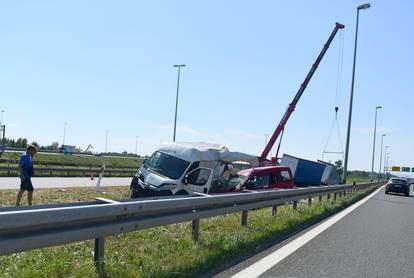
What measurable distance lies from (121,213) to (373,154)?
225 ft

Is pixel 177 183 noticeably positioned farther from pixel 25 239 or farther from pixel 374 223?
pixel 25 239

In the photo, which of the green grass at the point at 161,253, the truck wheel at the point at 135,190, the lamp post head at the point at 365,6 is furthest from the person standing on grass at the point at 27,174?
the lamp post head at the point at 365,6

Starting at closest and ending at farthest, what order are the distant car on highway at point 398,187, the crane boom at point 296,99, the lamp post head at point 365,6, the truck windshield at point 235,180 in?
the truck windshield at point 235,180 → the crane boom at point 296,99 → the lamp post head at point 365,6 → the distant car on highway at point 398,187

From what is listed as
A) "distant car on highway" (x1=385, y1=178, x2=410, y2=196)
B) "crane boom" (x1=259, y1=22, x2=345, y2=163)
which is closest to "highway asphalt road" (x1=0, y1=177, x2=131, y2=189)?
"crane boom" (x1=259, y1=22, x2=345, y2=163)

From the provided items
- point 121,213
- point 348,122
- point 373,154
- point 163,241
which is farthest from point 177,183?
point 373,154

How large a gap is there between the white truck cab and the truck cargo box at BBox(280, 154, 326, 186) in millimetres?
16603

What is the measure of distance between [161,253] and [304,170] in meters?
28.5

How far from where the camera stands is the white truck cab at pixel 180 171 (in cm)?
1603

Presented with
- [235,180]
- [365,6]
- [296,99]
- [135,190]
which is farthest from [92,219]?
[365,6]

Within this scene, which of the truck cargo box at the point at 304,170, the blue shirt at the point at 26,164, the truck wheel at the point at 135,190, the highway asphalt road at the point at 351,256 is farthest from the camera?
the truck cargo box at the point at 304,170

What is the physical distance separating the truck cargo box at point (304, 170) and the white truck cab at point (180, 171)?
16603mm

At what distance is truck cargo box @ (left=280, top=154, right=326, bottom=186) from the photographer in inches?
1351

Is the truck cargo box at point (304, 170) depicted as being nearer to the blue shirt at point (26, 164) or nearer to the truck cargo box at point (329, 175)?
the truck cargo box at point (329, 175)

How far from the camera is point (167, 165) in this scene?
17047 mm
